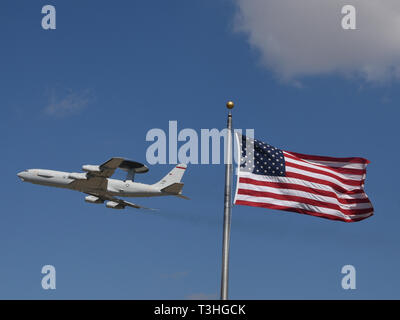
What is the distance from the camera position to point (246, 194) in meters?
37.6

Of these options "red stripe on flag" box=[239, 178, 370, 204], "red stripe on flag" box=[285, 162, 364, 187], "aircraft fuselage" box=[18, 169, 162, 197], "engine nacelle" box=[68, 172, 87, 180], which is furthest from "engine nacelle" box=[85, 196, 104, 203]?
"red stripe on flag" box=[239, 178, 370, 204]

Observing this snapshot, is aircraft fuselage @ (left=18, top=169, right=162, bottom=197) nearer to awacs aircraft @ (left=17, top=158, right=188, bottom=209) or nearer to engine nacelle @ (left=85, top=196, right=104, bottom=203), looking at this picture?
awacs aircraft @ (left=17, top=158, right=188, bottom=209)

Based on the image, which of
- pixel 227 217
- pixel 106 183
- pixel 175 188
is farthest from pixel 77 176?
pixel 227 217

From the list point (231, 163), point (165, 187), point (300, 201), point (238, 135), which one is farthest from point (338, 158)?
point (165, 187)

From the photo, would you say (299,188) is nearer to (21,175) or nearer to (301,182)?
(301,182)

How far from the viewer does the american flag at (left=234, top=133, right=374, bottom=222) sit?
38.0m

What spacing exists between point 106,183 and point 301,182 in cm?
6311

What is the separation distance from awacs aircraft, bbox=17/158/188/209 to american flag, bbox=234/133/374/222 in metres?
54.9

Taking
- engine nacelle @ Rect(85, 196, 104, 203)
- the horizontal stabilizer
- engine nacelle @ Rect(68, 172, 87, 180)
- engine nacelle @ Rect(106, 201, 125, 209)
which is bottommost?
engine nacelle @ Rect(106, 201, 125, 209)

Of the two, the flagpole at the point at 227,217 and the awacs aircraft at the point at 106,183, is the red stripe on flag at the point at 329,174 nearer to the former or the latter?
the flagpole at the point at 227,217
